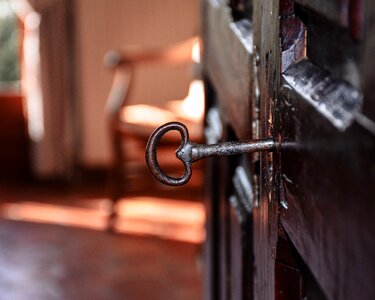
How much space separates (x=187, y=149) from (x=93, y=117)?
3.62 m

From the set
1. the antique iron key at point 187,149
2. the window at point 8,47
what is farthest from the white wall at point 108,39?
the antique iron key at point 187,149

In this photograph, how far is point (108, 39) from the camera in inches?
162

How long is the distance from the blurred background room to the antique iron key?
104 inches

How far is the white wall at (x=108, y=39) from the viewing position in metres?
4.07

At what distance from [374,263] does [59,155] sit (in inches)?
151

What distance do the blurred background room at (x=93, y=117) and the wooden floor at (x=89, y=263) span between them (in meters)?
0.02

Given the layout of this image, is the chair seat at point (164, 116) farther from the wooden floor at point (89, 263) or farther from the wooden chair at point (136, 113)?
the wooden floor at point (89, 263)

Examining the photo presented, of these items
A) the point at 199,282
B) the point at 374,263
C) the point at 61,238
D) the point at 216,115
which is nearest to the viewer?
the point at 374,263

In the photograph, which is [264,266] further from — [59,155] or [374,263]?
[59,155]

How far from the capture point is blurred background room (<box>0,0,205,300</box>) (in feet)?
11.2

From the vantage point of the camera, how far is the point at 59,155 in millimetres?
4117

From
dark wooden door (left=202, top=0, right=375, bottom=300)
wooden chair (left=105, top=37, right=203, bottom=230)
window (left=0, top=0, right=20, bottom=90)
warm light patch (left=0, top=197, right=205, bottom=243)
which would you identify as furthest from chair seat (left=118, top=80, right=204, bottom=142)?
dark wooden door (left=202, top=0, right=375, bottom=300)

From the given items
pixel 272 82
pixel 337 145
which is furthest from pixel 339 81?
pixel 272 82

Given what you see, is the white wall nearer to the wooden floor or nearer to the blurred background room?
the blurred background room
